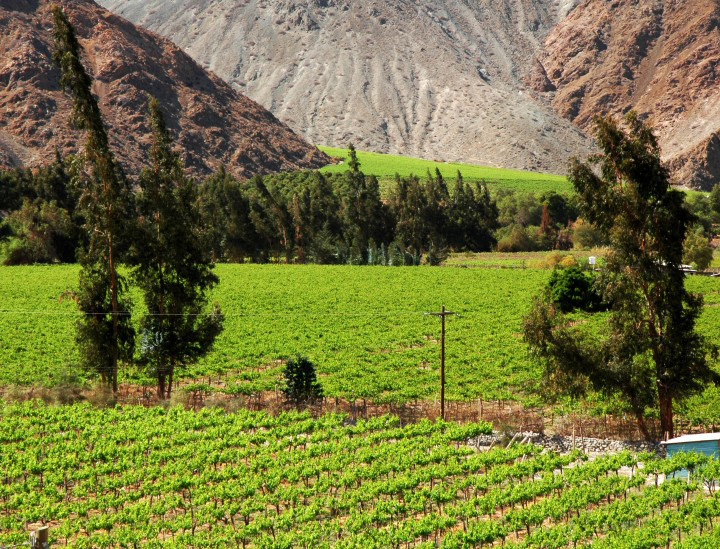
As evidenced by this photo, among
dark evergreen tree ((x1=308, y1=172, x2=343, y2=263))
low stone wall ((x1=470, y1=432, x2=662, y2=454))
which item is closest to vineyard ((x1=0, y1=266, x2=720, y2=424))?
low stone wall ((x1=470, y1=432, x2=662, y2=454))

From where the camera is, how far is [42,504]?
79.4ft

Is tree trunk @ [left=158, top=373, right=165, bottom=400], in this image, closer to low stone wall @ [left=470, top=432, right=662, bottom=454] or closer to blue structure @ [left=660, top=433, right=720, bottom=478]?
low stone wall @ [left=470, top=432, right=662, bottom=454]

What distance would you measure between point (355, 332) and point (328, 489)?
29038 millimetres

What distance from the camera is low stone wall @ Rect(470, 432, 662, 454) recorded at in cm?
2941

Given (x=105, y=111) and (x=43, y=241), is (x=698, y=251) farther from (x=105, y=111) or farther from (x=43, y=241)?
(x=105, y=111)

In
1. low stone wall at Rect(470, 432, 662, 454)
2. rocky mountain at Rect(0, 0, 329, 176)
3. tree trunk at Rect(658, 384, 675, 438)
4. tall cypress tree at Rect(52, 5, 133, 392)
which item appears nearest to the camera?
low stone wall at Rect(470, 432, 662, 454)

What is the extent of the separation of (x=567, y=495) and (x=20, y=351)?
3617 cm

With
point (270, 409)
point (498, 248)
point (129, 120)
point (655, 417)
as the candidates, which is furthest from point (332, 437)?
point (129, 120)

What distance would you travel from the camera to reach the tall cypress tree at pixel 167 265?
124ft

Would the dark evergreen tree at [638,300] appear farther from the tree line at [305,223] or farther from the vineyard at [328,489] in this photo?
the tree line at [305,223]

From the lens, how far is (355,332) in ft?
179

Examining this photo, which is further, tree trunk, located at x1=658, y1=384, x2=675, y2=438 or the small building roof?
tree trunk, located at x1=658, y1=384, x2=675, y2=438

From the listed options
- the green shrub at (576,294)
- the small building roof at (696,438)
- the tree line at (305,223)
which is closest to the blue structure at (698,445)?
the small building roof at (696,438)

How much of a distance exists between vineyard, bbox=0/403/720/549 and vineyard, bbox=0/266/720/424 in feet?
21.6
